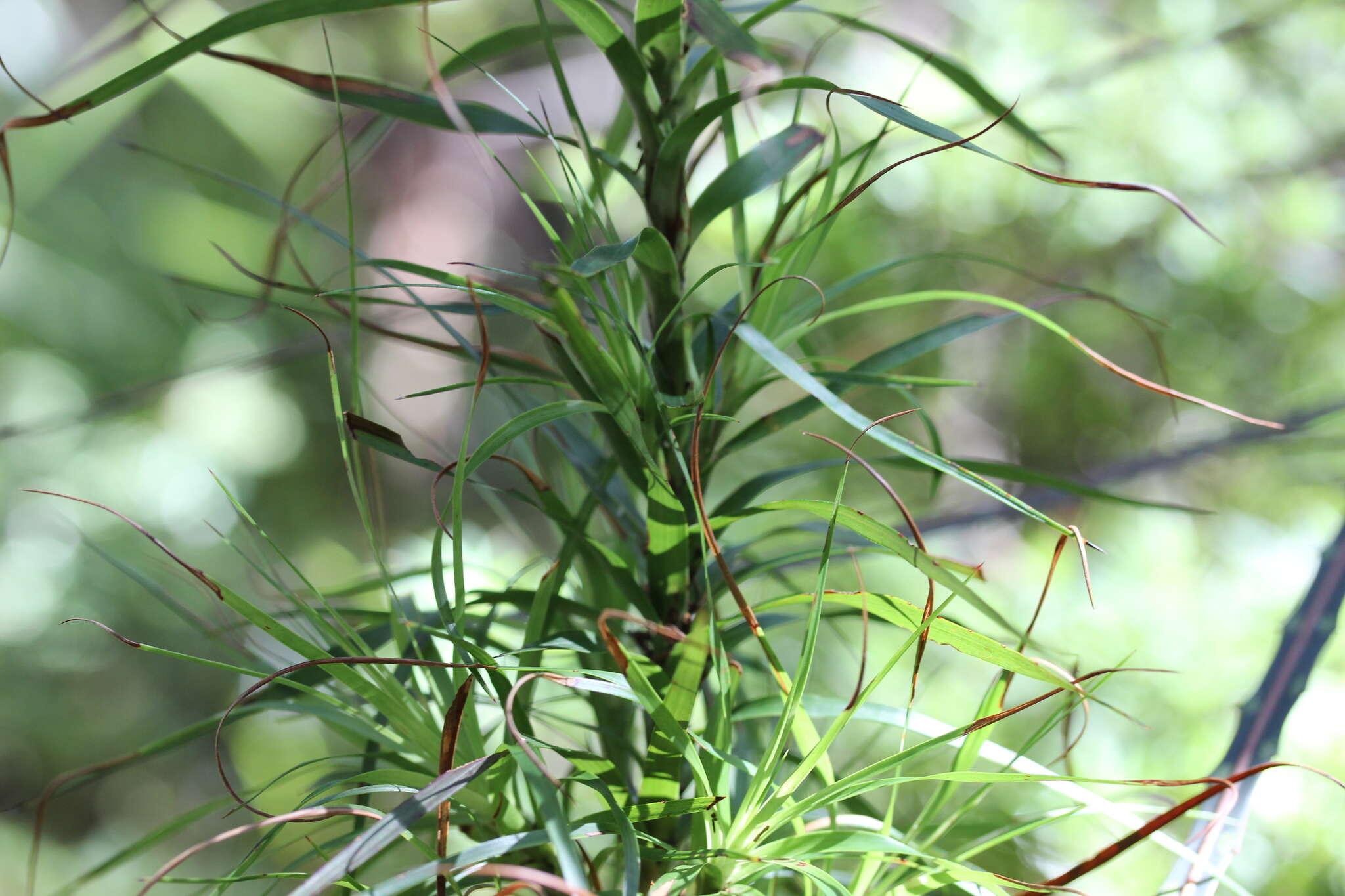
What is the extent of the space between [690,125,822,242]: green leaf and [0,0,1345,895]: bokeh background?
0.78ft

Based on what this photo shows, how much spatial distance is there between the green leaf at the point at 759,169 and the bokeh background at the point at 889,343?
0.78ft

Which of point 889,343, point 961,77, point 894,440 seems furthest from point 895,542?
point 889,343

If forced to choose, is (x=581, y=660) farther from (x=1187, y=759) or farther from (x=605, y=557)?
(x=1187, y=759)

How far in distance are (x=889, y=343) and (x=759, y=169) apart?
49 cm

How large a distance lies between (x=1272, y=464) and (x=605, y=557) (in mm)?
633

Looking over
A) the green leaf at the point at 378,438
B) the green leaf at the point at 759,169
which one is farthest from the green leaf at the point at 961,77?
the green leaf at the point at 378,438

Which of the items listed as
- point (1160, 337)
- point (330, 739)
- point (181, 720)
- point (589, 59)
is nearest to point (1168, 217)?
point (1160, 337)

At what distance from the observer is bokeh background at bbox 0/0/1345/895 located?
1.66 feet

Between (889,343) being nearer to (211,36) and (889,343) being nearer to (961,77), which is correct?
(961,77)

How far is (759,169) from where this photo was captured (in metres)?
0.17

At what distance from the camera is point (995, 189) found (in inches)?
23.8

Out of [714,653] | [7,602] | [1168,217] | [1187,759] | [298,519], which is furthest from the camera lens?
[298,519]

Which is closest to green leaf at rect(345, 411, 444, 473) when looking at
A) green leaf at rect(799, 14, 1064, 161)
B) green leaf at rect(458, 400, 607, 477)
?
green leaf at rect(458, 400, 607, 477)

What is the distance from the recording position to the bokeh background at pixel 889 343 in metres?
A: 0.51
